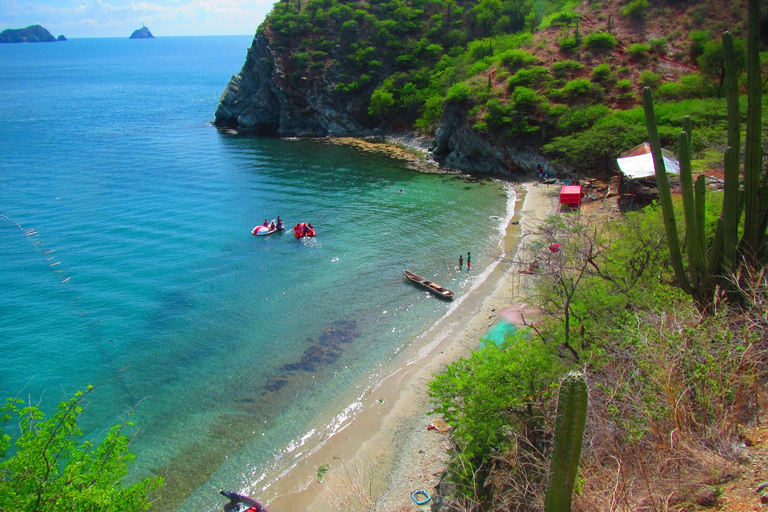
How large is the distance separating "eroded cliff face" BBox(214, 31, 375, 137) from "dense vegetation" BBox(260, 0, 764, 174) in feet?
3.81

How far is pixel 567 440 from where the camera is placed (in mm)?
7922

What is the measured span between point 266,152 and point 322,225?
98.9 feet

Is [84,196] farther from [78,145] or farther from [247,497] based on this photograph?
[247,497]

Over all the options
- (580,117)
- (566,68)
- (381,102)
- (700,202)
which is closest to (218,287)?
(700,202)

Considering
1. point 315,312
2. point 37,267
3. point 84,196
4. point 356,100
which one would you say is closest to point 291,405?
point 315,312

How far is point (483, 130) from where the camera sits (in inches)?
2020

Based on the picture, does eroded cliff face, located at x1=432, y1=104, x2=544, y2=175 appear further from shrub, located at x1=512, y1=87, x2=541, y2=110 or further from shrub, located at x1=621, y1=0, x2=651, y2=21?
shrub, located at x1=621, y1=0, x2=651, y2=21

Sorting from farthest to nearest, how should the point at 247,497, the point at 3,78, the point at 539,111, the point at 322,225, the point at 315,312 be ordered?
the point at 3,78
the point at 539,111
the point at 322,225
the point at 315,312
the point at 247,497

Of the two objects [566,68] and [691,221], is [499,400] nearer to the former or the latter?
[691,221]

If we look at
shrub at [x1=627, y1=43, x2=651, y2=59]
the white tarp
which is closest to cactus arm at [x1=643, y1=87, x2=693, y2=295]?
Result: the white tarp

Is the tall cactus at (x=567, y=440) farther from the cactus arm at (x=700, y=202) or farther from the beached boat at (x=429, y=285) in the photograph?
the beached boat at (x=429, y=285)

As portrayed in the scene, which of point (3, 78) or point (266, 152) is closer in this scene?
point (266, 152)

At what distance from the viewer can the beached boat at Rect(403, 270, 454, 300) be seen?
2867 centimetres

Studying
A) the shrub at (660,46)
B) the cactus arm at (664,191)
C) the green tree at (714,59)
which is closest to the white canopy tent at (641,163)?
the green tree at (714,59)
